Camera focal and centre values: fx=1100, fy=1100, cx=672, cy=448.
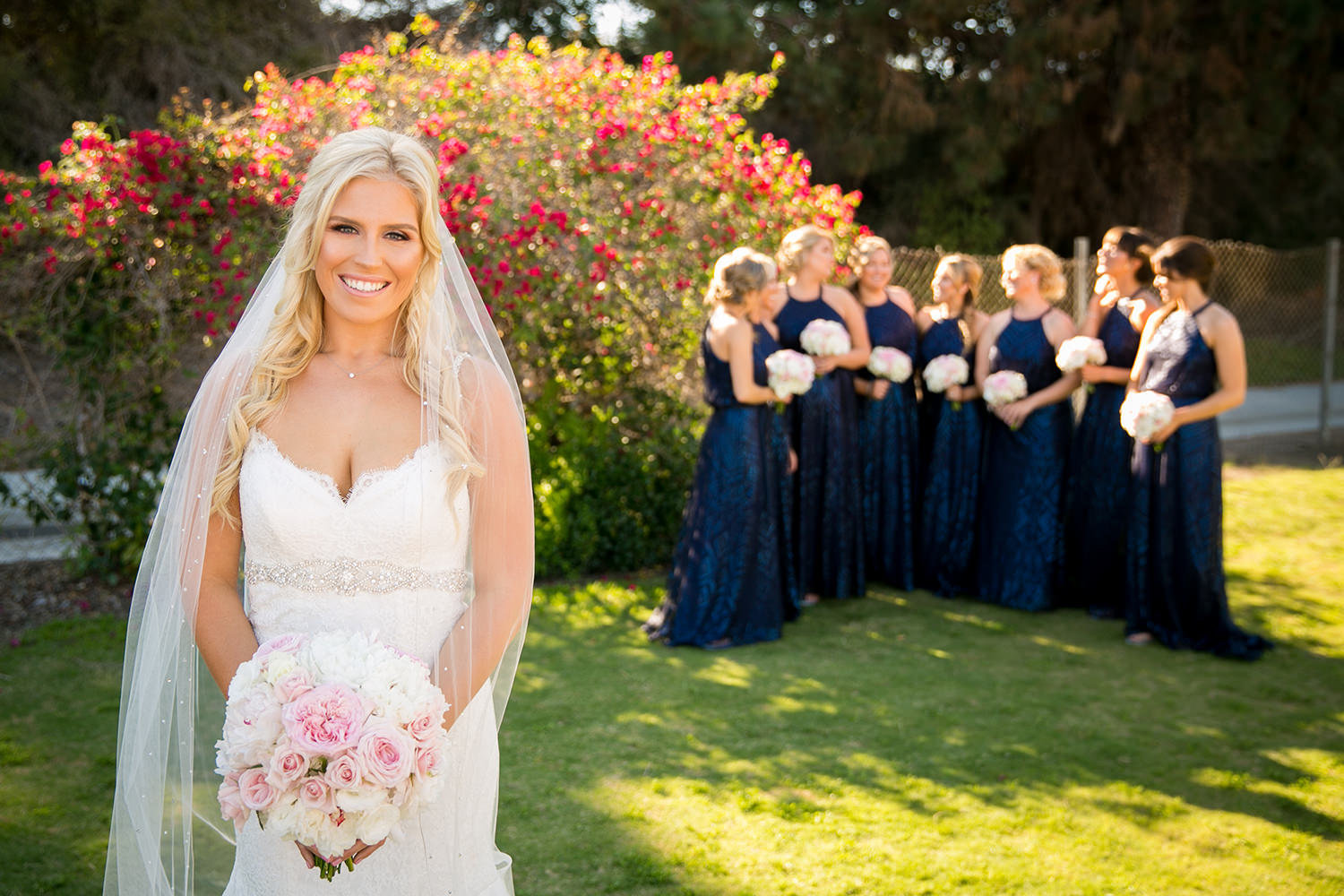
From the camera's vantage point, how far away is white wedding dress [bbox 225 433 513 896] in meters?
2.41

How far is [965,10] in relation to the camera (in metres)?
17.9

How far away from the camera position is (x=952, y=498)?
7.44 m

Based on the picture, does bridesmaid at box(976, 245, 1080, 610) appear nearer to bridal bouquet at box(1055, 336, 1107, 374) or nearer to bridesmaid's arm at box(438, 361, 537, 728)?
bridal bouquet at box(1055, 336, 1107, 374)

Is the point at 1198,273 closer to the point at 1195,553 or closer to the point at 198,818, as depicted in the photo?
the point at 1195,553

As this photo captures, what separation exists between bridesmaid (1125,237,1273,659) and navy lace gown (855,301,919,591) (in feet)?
5.03

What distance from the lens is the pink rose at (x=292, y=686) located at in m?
2.07

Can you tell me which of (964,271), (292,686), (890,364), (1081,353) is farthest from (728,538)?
(292,686)

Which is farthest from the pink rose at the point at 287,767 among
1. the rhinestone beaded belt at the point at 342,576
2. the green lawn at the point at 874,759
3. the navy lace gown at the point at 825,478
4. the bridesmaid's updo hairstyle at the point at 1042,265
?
the bridesmaid's updo hairstyle at the point at 1042,265

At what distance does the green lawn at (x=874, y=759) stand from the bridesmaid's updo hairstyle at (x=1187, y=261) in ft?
7.01

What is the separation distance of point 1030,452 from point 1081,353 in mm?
727

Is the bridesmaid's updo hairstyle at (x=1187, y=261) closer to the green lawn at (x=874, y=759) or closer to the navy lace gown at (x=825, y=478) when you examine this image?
the navy lace gown at (x=825, y=478)

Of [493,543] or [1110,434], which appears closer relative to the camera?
[493,543]

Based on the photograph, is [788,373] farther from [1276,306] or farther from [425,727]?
[1276,306]

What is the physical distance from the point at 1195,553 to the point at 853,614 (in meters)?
2.01
